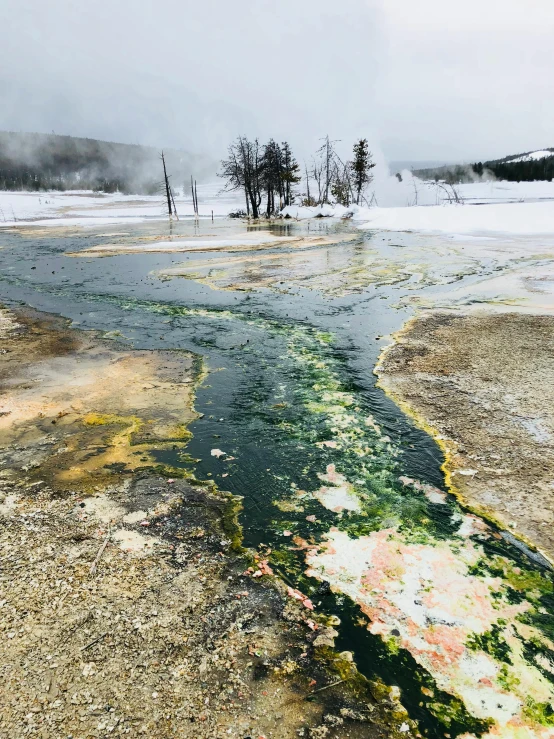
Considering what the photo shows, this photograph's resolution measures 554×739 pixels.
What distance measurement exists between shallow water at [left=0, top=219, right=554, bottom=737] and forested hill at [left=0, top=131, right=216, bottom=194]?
355 ft

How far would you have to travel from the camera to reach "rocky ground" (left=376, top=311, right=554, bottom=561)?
171 inches

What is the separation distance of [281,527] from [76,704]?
193 centimetres

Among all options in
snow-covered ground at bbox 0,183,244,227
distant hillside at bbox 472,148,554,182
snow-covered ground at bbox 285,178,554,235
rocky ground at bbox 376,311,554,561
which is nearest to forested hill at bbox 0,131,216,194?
snow-covered ground at bbox 0,183,244,227

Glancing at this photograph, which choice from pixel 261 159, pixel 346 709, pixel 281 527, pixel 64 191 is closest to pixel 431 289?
pixel 281 527

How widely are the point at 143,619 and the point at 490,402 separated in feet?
15.5

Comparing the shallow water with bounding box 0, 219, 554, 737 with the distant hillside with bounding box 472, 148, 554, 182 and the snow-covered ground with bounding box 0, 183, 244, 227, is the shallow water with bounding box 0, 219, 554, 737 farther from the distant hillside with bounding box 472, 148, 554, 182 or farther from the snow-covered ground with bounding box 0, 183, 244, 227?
the distant hillside with bounding box 472, 148, 554, 182

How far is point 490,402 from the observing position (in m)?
5.98

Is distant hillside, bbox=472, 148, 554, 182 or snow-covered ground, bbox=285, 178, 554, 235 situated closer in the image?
snow-covered ground, bbox=285, 178, 554, 235

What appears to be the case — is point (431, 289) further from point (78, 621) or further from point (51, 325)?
point (78, 621)

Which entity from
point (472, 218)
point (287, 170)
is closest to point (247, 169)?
point (287, 170)

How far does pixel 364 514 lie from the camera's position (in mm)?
4238

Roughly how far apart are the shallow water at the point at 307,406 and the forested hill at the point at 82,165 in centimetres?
10827

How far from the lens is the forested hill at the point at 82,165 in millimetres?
111562

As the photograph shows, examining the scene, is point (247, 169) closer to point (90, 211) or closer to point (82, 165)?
point (90, 211)
